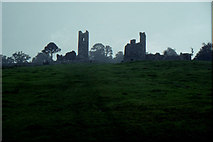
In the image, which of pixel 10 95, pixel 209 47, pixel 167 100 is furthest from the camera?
pixel 209 47

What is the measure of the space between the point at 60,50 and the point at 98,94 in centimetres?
7095

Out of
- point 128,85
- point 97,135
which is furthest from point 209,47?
point 97,135

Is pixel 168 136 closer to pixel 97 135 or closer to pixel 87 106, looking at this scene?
pixel 97 135

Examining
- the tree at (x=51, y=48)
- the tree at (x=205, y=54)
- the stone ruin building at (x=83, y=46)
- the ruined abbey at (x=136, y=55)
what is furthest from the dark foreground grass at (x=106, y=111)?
the tree at (x=51, y=48)

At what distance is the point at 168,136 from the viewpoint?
14.3 m

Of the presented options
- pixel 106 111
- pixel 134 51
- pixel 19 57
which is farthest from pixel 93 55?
pixel 106 111

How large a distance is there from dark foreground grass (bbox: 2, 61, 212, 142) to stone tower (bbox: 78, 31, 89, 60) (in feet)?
144

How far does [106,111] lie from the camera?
18.6 metres

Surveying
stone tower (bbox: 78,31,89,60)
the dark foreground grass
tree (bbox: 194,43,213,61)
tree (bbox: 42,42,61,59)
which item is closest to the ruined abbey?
stone tower (bbox: 78,31,89,60)

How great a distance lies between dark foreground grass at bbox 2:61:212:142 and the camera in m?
14.5

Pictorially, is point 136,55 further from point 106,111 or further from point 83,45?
point 106,111

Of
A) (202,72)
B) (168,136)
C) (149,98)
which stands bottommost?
(168,136)

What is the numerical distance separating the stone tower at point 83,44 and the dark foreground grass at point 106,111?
4394 centimetres

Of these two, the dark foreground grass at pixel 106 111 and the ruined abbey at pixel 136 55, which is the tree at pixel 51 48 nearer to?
the ruined abbey at pixel 136 55
